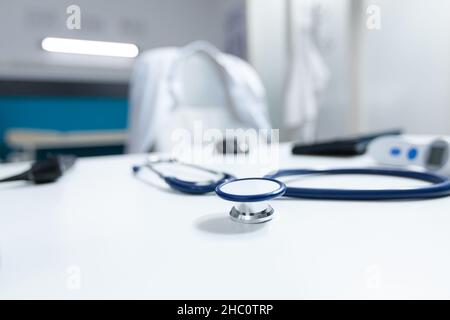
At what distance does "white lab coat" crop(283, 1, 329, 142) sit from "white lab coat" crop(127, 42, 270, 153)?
29.0 inches

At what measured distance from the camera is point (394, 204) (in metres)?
0.30

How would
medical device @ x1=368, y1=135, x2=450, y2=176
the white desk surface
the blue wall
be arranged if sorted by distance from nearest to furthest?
1. the white desk surface
2. medical device @ x1=368, y1=135, x2=450, y2=176
3. the blue wall

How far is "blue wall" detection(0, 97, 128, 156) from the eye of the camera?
2318 millimetres

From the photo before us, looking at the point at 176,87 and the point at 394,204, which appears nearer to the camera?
the point at 394,204

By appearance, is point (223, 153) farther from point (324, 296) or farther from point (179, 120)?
point (324, 296)

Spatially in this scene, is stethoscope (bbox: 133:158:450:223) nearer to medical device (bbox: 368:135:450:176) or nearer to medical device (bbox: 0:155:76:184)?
medical device (bbox: 368:135:450:176)

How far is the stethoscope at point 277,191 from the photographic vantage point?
237mm

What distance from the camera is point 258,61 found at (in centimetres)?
232

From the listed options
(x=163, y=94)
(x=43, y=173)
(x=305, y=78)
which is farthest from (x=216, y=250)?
(x=305, y=78)

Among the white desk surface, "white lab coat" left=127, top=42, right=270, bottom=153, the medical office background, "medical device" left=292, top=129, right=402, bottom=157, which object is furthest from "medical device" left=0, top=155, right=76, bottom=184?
"white lab coat" left=127, top=42, right=270, bottom=153

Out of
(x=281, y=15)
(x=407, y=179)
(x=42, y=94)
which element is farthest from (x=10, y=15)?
(x=407, y=179)

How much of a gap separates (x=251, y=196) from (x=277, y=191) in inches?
0.9

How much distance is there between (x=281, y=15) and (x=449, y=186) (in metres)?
2.14

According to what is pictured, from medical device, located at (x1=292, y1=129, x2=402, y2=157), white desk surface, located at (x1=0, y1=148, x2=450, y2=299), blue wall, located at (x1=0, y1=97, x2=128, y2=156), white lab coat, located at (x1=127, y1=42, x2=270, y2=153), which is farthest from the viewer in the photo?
blue wall, located at (x1=0, y1=97, x2=128, y2=156)
